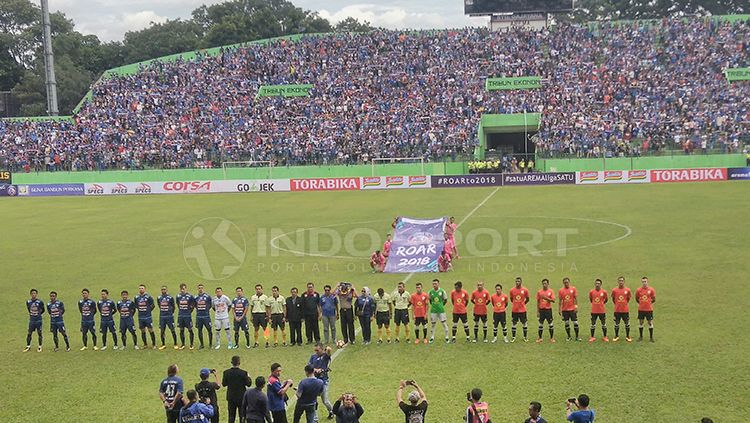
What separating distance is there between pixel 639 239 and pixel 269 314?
17827mm

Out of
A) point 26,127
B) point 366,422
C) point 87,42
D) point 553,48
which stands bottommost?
A: point 366,422

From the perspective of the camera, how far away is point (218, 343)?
1834 cm

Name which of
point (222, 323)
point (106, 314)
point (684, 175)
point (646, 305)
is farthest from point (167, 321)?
point (684, 175)

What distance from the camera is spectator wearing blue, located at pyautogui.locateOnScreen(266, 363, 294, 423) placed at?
12125 mm

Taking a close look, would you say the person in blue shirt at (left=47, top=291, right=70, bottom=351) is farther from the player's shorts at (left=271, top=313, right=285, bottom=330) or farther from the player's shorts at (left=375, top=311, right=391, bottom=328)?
the player's shorts at (left=375, top=311, right=391, bottom=328)

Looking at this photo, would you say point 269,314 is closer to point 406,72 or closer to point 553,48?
point 406,72

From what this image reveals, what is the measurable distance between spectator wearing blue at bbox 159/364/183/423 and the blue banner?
173ft

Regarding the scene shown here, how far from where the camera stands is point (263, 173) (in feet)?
196

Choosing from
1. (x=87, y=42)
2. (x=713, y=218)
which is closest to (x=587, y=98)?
(x=713, y=218)

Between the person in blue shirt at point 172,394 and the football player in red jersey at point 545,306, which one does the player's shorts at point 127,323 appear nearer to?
the person in blue shirt at point 172,394

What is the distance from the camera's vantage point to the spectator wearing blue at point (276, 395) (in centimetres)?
1212

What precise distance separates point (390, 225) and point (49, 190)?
38205 mm

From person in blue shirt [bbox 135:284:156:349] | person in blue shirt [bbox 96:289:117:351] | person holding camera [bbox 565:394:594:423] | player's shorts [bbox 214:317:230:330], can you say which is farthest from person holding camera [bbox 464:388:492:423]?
person in blue shirt [bbox 96:289:117:351]

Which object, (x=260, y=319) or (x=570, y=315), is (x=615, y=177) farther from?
(x=260, y=319)
